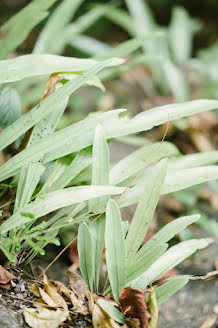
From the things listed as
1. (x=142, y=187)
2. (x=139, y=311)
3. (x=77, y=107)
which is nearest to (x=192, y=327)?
(x=139, y=311)

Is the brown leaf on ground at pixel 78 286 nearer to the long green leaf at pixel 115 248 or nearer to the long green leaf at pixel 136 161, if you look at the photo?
the long green leaf at pixel 115 248

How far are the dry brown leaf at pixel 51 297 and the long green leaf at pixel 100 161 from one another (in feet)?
0.73

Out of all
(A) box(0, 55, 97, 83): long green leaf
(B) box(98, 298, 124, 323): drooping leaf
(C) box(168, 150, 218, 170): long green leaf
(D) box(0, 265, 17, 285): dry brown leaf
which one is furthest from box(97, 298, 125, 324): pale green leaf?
(A) box(0, 55, 97, 83): long green leaf

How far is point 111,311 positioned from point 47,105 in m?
0.50

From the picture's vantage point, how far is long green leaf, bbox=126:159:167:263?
2.69ft

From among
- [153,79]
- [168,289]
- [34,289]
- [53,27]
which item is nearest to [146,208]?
[168,289]

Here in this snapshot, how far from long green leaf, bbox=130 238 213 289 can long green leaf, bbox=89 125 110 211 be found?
200mm

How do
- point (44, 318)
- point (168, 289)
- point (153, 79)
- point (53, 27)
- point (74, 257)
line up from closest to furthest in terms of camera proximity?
1. point (44, 318)
2. point (168, 289)
3. point (74, 257)
4. point (53, 27)
5. point (153, 79)

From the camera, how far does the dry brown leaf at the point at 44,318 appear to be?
28.0 inches

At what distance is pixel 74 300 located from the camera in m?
0.81

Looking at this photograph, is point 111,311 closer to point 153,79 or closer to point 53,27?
point 53,27

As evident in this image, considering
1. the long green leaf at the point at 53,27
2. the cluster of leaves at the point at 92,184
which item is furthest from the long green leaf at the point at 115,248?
the long green leaf at the point at 53,27

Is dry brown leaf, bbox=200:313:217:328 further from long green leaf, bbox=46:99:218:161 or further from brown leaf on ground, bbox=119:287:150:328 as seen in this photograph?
long green leaf, bbox=46:99:218:161

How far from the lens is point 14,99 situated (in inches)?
40.6
